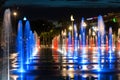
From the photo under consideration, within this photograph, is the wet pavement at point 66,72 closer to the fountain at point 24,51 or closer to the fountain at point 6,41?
the fountain at point 24,51

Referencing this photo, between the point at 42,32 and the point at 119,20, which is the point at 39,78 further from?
the point at 42,32

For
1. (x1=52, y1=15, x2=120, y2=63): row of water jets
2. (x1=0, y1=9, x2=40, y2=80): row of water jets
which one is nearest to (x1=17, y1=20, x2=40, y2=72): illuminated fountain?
(x1=0, y1=9, x2=40, y2=80): row of water jets

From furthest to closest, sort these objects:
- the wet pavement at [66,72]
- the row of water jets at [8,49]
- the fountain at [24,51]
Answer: the fountain at [24,51]
the wet pavement at [66,72]
the row of water jets at [8,49]

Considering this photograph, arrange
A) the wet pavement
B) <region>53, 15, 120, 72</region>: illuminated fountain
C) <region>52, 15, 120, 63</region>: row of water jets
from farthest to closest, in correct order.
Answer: <region>52, 15, 120, 63</region>: row of water jets
<region>53, 15, 120, 72</region>: illuminated fountain
the wet pavement

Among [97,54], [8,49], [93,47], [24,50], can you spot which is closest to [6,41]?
[8,49]

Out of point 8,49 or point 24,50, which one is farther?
point 24,50

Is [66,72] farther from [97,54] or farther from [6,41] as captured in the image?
[97,54]

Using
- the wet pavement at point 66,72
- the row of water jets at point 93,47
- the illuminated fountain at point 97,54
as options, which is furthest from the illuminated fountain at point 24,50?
the row of water jets at point 93,47

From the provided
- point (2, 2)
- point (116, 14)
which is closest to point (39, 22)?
point (116, 14)

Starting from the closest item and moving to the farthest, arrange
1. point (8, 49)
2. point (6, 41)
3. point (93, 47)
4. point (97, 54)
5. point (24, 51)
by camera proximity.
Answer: point (6, 41) → point (8, 49) → point (24, 51) → point (97, 54) → point (93, 47)

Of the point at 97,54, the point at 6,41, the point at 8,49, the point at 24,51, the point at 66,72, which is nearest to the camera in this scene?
the point at 6,41

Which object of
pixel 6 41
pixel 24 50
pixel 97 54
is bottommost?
pixel 97 54

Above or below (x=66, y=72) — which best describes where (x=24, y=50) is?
above

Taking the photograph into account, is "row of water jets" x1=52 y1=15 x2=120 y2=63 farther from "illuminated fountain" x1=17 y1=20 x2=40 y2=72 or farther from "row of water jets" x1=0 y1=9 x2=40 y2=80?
"row of water jets" x1=0 y1=9 x2=40 y2=80
